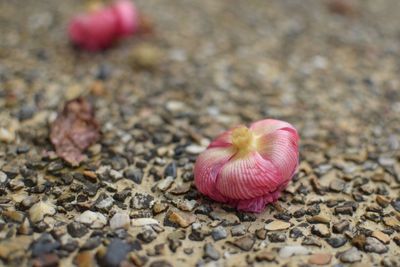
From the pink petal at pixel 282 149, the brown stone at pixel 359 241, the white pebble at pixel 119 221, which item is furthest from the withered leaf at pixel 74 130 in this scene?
the brown stone at pixel 359 241

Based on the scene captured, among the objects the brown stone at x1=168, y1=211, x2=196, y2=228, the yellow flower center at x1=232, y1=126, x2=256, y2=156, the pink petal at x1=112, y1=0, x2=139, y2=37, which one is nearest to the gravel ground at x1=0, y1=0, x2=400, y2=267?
the brown stone at x1=168, y1=211, x2=196, y2=228

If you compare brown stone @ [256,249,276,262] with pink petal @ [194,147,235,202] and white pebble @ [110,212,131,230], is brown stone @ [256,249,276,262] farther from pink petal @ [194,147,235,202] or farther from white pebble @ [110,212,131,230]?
white pebble @ [110,212,131,230]

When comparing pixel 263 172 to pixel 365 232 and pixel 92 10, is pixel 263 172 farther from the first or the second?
pixel 92 10

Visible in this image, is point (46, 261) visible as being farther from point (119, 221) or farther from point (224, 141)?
point (224, 141)

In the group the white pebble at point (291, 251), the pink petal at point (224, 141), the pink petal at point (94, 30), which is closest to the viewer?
the white pebble at point (291, 251)

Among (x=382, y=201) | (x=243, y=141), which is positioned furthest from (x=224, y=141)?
(x=382, y=201)

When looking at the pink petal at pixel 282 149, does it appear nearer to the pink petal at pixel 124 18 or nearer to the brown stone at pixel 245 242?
the brown stone at pixel 245 242
